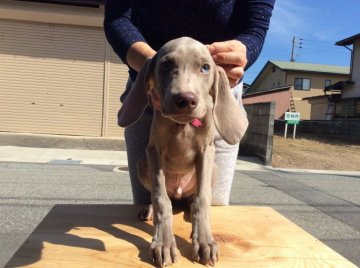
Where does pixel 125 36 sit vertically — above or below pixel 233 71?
above

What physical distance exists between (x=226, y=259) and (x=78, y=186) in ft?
20.5

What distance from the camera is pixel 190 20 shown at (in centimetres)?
216

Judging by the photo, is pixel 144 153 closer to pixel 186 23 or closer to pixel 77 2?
pixel 186 23

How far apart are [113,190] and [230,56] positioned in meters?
5.93

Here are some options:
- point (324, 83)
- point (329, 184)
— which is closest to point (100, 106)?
point (329, 184)

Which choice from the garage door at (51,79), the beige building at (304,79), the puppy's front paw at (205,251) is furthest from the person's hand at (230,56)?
the beige building at (304,79)

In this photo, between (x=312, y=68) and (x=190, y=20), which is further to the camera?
(x=312, y=68)

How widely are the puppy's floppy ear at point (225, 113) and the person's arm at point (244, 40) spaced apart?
92 mm

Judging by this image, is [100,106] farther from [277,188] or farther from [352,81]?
[352,81]

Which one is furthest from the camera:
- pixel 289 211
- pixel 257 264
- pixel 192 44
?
pixel 289 211

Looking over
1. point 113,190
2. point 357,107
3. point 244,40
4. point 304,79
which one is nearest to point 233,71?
point 244,40

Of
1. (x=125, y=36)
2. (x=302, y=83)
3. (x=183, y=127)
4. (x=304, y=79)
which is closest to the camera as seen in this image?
(x=183, y=127)

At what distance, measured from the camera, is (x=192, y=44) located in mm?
1654

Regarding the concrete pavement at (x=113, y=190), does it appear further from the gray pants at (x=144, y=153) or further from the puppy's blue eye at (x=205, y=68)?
the puppy's blue eye at (x=205, y=68)
